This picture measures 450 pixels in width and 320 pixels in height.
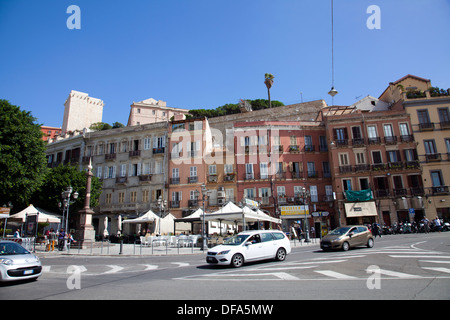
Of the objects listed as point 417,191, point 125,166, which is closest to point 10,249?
point 125,166

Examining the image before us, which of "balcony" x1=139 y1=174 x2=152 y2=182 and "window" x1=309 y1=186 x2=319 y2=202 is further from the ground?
"balcony" x1=139 y1=174 x2=152 y2=182

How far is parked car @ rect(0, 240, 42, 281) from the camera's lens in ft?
27.1

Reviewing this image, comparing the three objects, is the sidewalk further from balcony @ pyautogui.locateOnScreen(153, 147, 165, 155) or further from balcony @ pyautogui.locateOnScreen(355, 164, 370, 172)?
balcony @ pyautogui.locateOnScreen(355, 164, 370, 172)

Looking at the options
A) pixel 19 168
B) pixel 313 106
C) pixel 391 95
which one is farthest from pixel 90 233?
pixel 391 95

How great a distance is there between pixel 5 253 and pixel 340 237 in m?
15.3

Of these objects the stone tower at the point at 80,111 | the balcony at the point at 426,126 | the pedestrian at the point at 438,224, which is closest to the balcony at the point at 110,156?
the pedestrian at the point at 438,224

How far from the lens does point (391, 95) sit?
4309 cm

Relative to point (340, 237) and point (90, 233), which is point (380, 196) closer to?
point (340, 237)

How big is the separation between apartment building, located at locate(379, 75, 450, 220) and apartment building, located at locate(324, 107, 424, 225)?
0.88 metres

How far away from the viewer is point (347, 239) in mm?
16328

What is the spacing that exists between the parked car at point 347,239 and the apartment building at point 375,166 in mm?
17405

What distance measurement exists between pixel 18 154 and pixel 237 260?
24383 millimetres

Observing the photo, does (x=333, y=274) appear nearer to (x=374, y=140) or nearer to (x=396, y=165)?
(x=396, y=165)

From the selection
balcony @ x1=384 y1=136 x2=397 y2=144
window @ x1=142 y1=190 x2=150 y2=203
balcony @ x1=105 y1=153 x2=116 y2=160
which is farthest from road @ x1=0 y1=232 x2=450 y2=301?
balcony @ x1=105 y1=153 x2=116 y2=160
